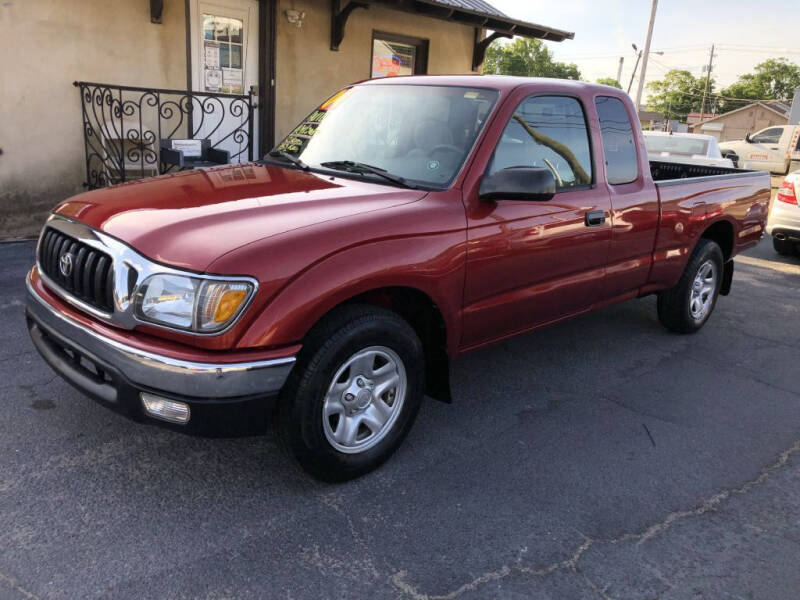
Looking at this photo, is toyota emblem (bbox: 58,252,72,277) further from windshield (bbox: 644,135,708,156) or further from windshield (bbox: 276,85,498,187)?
windshield (bbox: 644,135,708,156)

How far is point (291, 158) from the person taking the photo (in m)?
4.01

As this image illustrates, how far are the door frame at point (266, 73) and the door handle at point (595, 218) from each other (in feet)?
19.7

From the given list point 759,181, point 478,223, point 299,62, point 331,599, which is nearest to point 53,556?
point 331,599

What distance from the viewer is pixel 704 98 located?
96.2m

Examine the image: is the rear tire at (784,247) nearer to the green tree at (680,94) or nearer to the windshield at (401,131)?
the windshield at (401,131)

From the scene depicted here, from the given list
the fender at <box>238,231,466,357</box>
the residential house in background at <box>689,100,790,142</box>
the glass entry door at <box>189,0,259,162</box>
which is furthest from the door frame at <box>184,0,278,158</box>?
the residential house in background at <box>689,100,790,142</box>

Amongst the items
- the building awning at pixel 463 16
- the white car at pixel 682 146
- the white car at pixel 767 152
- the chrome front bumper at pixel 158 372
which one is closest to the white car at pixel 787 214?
the white car at pixel 682 146

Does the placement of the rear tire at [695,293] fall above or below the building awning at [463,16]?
below

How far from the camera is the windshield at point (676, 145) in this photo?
1173cm

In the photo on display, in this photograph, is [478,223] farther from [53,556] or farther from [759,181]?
[759,181]

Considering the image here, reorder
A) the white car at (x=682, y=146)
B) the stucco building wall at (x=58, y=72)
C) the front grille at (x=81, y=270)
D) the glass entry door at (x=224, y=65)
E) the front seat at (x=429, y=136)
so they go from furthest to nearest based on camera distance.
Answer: the white car at (x=682, y=146), the glass entry door at (x=224, y=65), the stucco building wall at (x=58, y=72), the front seat at (x=429, y=136), the front grille at (x=81, y=270)

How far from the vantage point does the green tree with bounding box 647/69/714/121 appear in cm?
10450

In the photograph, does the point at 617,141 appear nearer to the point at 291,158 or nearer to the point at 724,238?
the point at 724,238

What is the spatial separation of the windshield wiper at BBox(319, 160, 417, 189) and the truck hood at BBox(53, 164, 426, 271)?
0.09 metres
